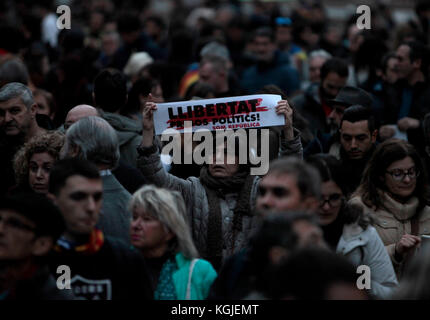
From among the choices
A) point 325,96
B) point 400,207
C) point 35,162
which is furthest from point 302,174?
point 325,96

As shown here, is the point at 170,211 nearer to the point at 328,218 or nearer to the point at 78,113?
the point at 328,218

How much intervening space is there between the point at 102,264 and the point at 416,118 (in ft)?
15.8

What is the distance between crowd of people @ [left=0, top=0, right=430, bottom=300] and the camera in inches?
147

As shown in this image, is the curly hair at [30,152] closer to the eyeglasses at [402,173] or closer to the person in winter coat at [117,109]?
the person in winter coat at [117,109]

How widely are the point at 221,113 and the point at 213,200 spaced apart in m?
0.72

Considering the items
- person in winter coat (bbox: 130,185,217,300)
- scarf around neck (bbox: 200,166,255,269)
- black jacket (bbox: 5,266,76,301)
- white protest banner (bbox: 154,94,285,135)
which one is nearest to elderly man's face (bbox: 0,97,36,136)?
white protest banner (bbox: 154,94,285,135)

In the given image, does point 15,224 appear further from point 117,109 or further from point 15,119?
point 117,109

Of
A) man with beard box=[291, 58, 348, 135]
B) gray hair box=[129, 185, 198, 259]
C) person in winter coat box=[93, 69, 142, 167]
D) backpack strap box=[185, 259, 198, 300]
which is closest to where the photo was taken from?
backpack strap box=[185, 259, 198, 300]

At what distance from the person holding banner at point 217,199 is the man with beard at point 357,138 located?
135 cm

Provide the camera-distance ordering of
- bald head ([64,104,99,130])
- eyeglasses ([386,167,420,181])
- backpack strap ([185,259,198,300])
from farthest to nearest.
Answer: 1. bald head ([64,104,99,130])
2. eyeglasses ([386,167,420,181])
3. backpack strap ([185,259,198,300])

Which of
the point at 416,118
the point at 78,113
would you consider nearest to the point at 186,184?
the point at 78,113

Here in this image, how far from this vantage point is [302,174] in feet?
13.8

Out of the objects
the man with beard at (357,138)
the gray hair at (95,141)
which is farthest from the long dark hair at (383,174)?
the gray hair at (95,141)

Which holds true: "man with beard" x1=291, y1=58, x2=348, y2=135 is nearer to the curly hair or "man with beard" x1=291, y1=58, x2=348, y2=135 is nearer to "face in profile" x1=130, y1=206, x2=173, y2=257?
the curly hair
